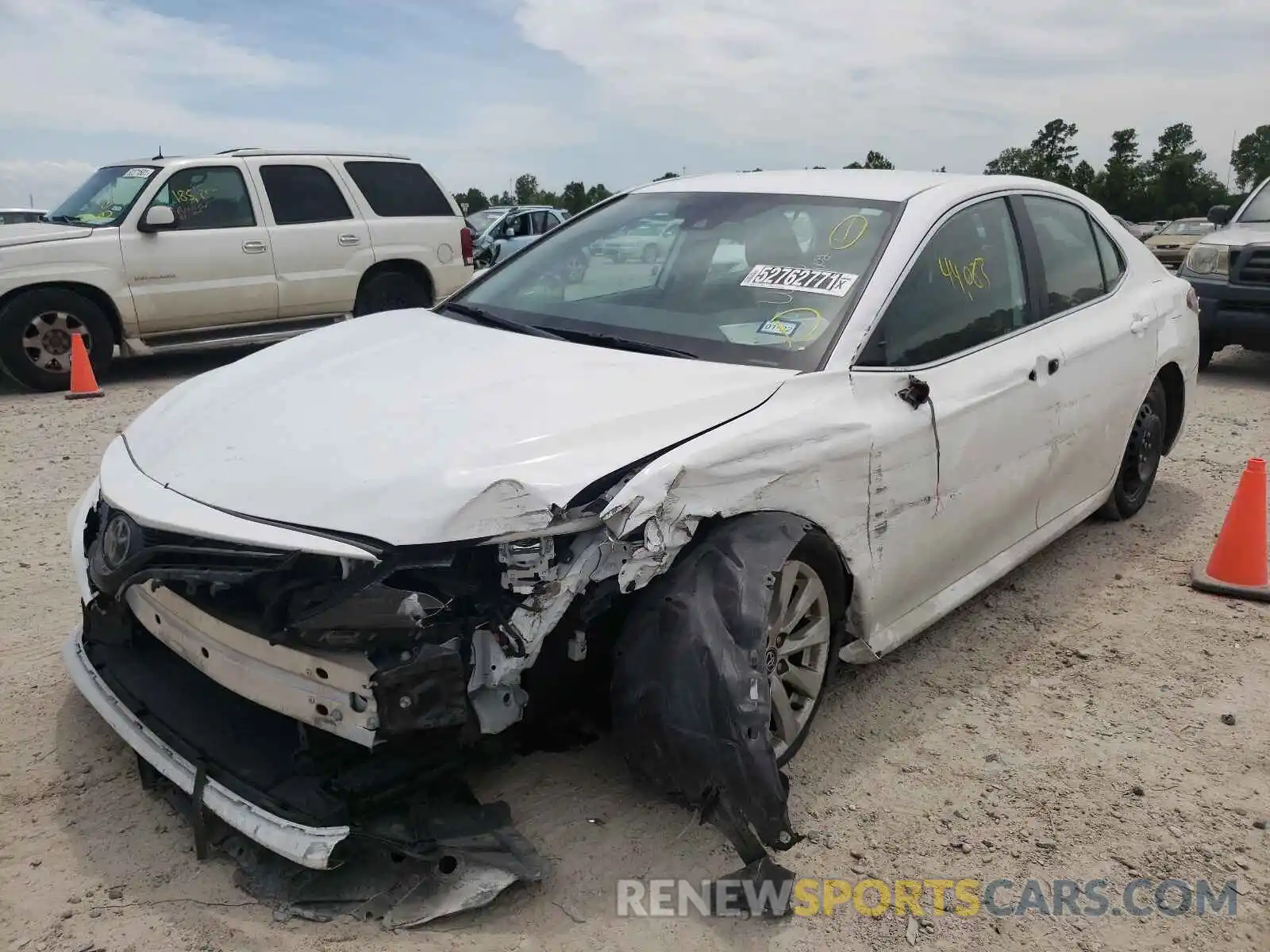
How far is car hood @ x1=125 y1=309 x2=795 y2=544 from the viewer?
2.37m

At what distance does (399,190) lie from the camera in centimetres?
1016

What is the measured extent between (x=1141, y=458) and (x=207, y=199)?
7.66 meters

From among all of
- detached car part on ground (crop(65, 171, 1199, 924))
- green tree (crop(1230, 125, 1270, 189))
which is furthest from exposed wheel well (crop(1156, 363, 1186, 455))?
green tree (crop(1230, 125, 1270, 189))

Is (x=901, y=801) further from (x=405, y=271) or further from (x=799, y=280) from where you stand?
(x=405, y=271)

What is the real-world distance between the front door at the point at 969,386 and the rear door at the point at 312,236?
7043 millimetres

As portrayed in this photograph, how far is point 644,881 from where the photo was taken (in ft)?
8.46

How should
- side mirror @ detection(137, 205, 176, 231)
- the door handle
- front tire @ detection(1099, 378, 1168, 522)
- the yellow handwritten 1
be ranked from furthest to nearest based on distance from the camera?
side mirror @ detection(137, 205, 176, 231) < front tire @ detection(1099, 378, 1168, 522) < the door handle < the yellow handwritten 1

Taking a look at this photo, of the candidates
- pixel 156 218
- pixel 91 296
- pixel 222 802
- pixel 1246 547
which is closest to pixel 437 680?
pixel 222 802

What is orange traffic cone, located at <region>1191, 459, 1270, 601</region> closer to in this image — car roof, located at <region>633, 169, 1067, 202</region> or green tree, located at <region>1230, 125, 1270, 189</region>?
car roof, located at <region>633, 169, 1067, 202</region>

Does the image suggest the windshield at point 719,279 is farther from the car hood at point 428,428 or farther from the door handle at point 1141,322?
the door handle at point 1141,322

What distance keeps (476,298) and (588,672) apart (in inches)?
71.9

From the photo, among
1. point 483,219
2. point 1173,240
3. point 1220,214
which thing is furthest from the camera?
point 1173,240

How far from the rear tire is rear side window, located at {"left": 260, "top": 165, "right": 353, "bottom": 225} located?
2.21 feet

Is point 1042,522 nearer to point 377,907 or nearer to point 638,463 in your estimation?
point 638,463
